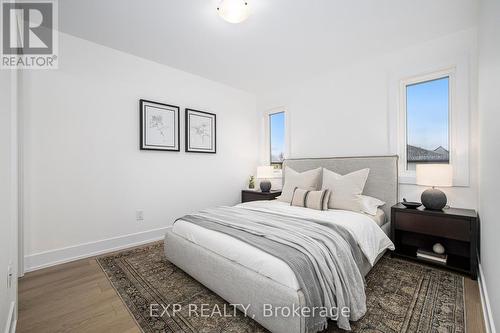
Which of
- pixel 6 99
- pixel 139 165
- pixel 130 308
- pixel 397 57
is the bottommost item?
pixel 130 308

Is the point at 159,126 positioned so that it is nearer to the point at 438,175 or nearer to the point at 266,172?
the point at 266,172

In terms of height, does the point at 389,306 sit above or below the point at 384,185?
below

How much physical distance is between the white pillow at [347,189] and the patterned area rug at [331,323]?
71cm

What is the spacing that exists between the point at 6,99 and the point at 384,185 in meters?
3.70

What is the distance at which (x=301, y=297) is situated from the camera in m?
1.26

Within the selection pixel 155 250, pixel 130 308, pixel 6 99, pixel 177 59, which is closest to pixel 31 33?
pixel 177 59

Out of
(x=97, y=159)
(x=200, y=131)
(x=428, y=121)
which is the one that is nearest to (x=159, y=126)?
(x=200, y=131)

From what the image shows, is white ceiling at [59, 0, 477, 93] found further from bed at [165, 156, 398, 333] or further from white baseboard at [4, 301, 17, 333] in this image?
white baseboard at [4, 301, 17, 333]

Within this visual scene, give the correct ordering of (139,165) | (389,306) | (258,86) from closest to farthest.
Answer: (389,306)
(139,165)
(258,86)

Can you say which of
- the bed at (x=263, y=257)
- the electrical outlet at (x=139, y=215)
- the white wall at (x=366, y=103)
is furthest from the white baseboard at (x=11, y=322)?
the white wall at (x=366, y=103)

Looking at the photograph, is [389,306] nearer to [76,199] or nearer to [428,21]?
[428,21]

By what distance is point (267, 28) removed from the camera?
8.07 feet

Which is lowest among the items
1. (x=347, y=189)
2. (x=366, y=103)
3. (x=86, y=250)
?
(x=86, y=250)

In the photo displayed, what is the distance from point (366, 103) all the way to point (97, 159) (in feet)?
12.3
